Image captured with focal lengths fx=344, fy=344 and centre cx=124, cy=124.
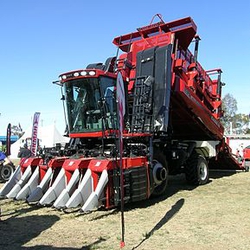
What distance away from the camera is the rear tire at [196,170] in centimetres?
1016

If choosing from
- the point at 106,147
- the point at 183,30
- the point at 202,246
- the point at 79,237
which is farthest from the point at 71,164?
the point at 183,30

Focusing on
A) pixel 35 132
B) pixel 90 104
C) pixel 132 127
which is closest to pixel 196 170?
pixel 132 127

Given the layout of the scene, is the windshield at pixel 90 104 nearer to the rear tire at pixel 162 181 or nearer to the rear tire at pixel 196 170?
the rear tire at pixel 162 181

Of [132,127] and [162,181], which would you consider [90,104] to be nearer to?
Answer: [132,127]

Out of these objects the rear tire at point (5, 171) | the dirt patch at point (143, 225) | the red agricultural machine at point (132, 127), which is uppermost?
the red agricultural machine at point (132, 127)

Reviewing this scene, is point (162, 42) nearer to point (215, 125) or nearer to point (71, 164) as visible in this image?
point (215, 125)

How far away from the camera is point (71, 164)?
6.98 metres

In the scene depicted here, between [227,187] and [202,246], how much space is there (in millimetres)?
5623

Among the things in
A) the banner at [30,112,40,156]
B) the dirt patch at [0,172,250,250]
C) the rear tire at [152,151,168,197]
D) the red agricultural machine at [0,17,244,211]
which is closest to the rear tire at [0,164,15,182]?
the banner at [30,112,40,156]

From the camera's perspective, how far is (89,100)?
8.17m

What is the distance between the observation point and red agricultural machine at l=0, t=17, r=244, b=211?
21.9 ft

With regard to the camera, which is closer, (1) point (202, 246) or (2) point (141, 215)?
(1) point (202, 246)

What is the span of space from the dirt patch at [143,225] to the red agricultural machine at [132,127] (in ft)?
0.99

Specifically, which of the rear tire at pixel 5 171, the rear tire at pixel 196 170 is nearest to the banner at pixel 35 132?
the rear tire at pixel 5 171
